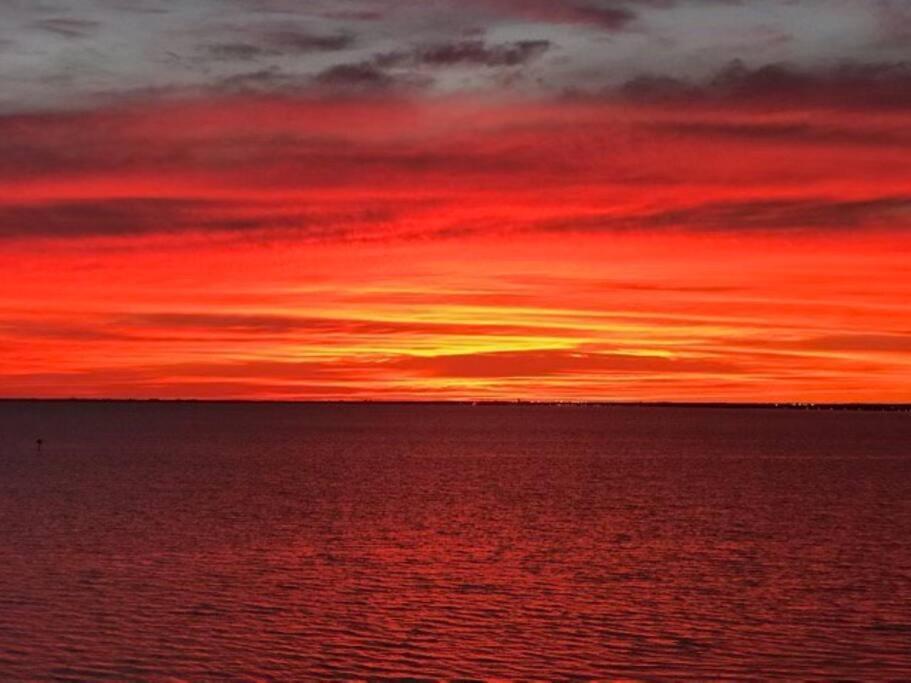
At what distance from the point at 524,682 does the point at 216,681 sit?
28.2 feet

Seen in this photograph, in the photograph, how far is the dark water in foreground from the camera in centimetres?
3978

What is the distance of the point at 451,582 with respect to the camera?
54.0m

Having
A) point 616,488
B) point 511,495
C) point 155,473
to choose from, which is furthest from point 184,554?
point 155,473

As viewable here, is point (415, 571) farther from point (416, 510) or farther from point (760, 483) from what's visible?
point (760, 483)

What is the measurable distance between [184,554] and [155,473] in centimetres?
6845

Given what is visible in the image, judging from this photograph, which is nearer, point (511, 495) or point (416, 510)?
point (416, 510)

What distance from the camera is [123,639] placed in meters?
41.9

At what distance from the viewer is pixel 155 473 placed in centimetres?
12900

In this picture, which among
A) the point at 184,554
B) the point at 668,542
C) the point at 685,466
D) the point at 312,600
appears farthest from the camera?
the point at 685,466

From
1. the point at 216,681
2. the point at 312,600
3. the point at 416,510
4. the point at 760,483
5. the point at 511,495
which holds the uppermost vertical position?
the point at 760,483

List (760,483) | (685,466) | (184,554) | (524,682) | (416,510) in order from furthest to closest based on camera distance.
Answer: (685,466) < (760,483) < (416,510) < (184,554) < (524,682)

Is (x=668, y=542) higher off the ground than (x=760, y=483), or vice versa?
(x=760, y=483)

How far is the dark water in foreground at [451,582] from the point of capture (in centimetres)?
3978

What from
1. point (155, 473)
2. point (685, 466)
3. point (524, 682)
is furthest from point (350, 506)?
point (685, 466)
